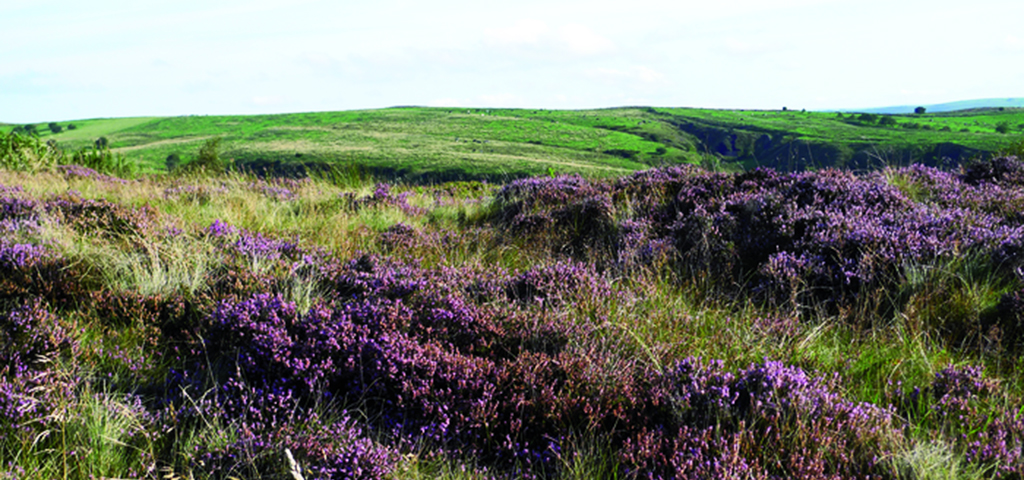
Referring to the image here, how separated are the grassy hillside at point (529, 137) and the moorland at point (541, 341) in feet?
229

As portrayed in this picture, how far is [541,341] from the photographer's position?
312cm

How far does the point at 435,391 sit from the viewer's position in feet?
8.74

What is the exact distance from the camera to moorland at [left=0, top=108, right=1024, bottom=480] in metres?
2.31

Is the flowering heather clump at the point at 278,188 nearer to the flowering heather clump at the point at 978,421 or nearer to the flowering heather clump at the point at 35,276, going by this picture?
the flowering heather clump at the point at 35,276

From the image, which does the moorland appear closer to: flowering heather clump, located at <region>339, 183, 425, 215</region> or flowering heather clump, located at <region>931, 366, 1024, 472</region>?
flowering heather clump, located at <region>931, 366, 1024, 472</region>

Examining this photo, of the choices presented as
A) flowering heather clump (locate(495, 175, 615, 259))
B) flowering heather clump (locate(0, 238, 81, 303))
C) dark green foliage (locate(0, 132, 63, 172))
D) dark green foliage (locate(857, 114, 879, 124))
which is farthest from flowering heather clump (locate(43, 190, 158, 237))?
dark green foliage (locate(857, 114, 879, 124))

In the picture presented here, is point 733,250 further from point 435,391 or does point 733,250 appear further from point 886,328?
point 435,391

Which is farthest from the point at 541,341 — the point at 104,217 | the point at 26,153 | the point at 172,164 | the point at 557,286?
the point at 172,164

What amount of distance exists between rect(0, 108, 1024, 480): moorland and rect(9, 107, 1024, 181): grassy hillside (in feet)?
229

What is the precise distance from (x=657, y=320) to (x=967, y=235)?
2.76 meters

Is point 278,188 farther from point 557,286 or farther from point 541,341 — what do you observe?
point 541,341

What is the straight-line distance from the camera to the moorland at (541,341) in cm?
231

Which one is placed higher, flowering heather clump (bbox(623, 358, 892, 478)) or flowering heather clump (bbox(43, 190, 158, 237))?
flowering heather clump (bbox(43, 190, 158, 237))

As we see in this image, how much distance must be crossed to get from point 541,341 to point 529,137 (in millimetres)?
127306
